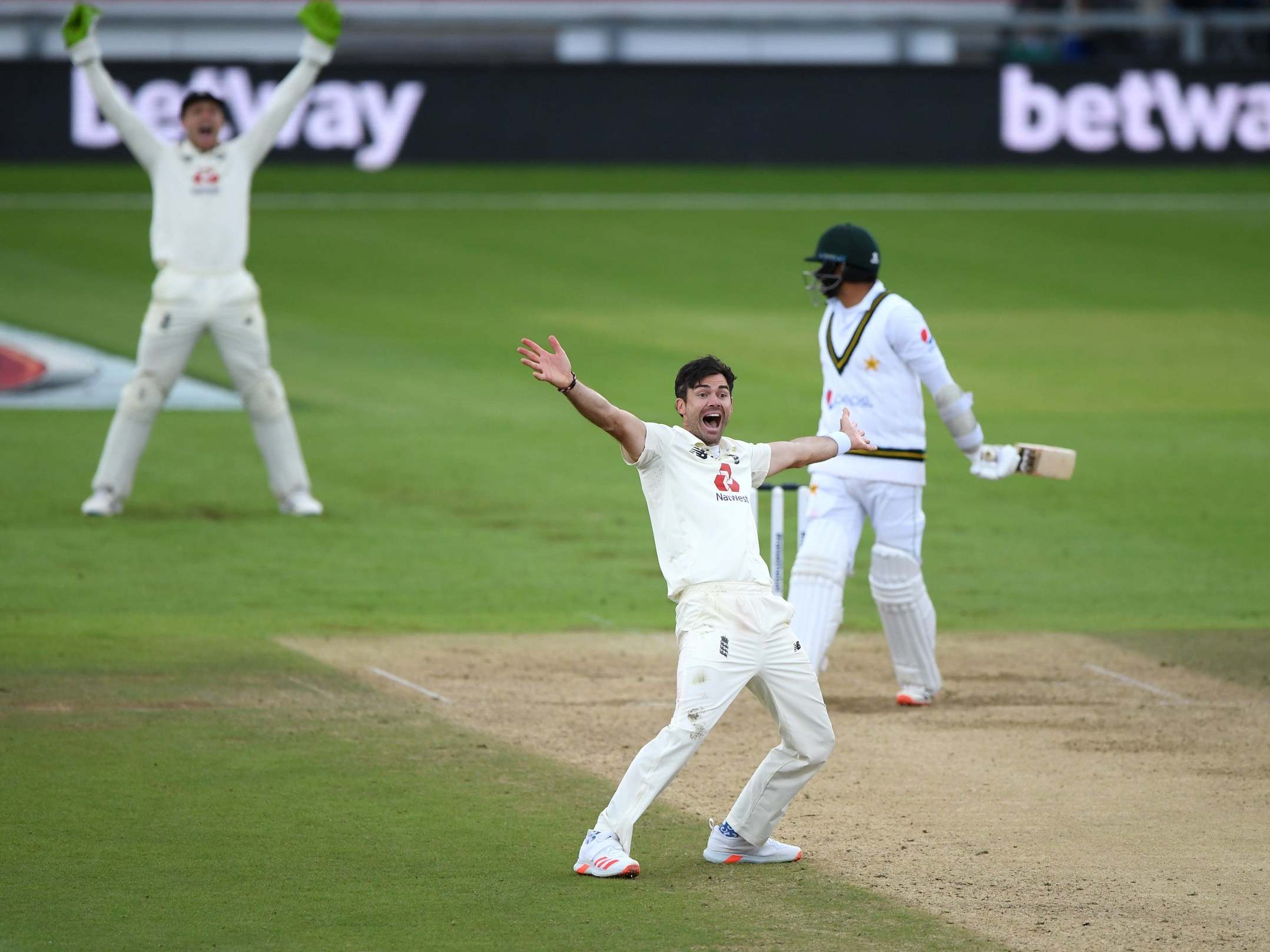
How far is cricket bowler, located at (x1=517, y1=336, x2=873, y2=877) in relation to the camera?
712 cm

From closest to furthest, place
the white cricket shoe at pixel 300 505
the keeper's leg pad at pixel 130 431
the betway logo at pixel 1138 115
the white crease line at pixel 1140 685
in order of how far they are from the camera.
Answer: the white crease line at pixel 1140 685 < the keeper's leg pad at pixel 130 431 < the white cricket shoe at pixel 300 505 < the betway logo at pixel 1138 115

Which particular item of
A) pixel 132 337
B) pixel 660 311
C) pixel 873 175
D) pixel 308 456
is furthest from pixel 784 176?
pixel 308 456

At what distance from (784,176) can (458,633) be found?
21.5 m

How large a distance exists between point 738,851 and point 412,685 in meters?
3.15

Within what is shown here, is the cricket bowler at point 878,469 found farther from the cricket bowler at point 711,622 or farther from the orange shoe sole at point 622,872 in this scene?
the orange shoe sole at point 622,872

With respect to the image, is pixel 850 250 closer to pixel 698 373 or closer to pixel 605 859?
pixel 698 373

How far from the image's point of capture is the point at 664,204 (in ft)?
100

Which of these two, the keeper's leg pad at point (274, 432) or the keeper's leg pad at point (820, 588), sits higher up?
the keeper's leg pad at point (274, 432)

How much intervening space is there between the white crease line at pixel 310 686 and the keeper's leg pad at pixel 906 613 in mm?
2664

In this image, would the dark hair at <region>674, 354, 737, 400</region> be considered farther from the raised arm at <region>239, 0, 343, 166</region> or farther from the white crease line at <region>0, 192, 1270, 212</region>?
the white crease line at <region>0, 192, 1270, 212</region>

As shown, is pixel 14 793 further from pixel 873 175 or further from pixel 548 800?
pixel 873 175

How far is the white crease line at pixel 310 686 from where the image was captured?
32.7 ft

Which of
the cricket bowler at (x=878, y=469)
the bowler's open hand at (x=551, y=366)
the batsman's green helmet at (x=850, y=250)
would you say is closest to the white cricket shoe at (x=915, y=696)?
the cricket bowler at (x=878, y=469)

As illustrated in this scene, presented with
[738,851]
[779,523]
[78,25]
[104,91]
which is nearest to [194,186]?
[104,91]
